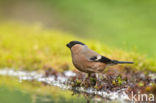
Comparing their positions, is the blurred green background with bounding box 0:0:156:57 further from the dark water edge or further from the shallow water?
the shallow water

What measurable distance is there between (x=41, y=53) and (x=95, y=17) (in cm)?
1259

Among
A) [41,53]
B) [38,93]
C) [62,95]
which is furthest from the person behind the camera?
[41,53]

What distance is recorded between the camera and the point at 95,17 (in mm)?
25328

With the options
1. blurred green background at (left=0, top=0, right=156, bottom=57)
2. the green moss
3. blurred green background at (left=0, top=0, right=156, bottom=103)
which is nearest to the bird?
blurred green background at (left=0, top=0, right=156, bottom=103)

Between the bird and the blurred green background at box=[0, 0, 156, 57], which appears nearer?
the bird

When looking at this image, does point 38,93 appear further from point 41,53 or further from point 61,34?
point 61,34

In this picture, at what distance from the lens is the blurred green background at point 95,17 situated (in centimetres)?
2228

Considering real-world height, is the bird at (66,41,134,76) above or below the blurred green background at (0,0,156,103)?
below

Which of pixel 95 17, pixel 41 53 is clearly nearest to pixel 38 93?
pixel 41 53

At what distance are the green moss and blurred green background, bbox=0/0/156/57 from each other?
6.47 meters

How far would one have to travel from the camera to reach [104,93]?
8.11 meters

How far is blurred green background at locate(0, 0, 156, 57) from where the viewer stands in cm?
2228

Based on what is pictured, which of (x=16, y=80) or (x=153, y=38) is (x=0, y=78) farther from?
(x=153, y=38)

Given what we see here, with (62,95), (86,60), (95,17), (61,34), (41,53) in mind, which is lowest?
(62,95)
